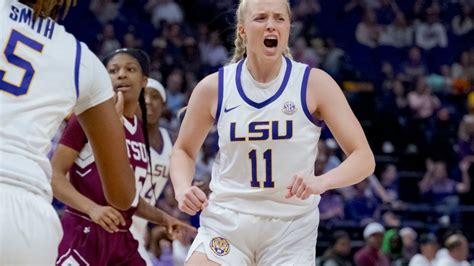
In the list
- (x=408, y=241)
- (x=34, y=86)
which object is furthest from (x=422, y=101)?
(x=34, y=86)

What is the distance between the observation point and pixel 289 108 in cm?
470

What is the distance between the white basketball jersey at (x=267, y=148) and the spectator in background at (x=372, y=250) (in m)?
6.92

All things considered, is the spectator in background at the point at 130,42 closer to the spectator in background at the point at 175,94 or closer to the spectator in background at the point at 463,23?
the spectator in background at the point at 175,94

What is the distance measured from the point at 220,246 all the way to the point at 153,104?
2692 mm

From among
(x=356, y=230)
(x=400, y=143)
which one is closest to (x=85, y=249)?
(x=356, y=230)

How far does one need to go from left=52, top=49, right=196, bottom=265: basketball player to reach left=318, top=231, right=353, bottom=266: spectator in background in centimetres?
517

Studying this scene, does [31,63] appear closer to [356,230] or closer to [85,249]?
[85,249]

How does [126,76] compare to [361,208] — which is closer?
[126,76]

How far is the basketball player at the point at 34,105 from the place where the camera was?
9.89 ft

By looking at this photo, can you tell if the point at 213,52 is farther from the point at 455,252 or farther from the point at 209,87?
the point at 209,87

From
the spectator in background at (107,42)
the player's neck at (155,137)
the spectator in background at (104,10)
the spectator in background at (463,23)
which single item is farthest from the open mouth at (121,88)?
the spectator in background at (463,23)

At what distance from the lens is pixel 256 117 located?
4.70 metres

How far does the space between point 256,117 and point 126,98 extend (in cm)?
166

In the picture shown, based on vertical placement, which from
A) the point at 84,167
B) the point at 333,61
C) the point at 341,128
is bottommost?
the point at 333,61
